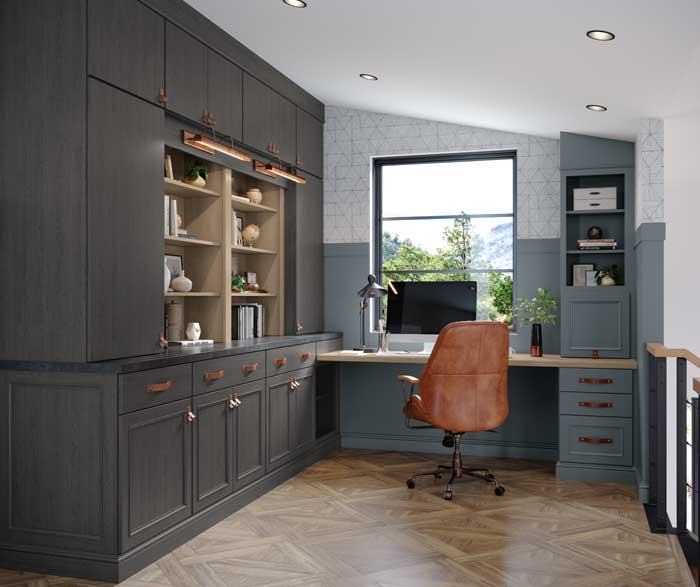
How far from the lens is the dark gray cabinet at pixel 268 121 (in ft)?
15.2

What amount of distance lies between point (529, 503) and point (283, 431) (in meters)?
1.60

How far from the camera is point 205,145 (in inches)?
156

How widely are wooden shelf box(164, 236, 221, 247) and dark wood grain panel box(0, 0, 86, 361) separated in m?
0.85

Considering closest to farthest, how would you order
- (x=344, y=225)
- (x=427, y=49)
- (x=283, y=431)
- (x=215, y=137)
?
(x=427, y=49) → (x=215, y=137) → (x=283, y=431) → (x=344, y=225)

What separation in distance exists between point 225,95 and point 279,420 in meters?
2.06

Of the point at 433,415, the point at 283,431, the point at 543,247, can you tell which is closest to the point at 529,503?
the point at 433,415

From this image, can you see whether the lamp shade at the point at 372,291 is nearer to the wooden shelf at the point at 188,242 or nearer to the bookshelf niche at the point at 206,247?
the bookshelf niche at the point at 206,247

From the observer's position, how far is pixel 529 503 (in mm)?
4262

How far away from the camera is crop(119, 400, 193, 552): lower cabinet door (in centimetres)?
309

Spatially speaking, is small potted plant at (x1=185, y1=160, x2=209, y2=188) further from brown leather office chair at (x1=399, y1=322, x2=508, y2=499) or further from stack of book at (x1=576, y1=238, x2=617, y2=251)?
stack of book at (x1=576, y1=238, x2=617, y2=251)

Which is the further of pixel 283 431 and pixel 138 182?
pixel 283 431

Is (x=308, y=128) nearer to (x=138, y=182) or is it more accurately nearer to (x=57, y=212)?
(x=138, y=182)

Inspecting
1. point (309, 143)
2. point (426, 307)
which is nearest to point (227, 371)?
point (426, 307)

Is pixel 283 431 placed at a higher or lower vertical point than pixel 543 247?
lower
